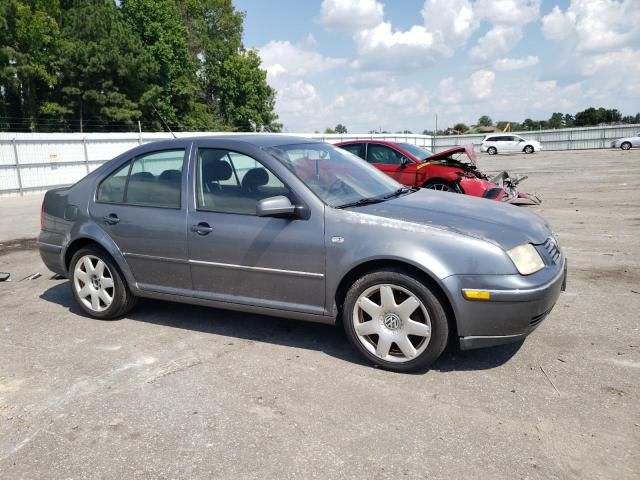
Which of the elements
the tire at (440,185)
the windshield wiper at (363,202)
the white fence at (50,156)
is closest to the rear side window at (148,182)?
the windshield wiper at (363,202)

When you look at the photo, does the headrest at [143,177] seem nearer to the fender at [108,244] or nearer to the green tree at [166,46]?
the fender at [108,244]

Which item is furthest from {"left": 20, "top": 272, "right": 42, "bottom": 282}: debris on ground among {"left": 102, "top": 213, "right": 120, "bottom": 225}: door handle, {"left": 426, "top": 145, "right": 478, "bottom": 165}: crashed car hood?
{"left": 426, "top": 145, "right": 478, "bottom": 165}: crashed car hood

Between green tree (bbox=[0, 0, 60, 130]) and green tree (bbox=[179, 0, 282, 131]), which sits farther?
green tree (bbox=[179, 0, 282, 131])

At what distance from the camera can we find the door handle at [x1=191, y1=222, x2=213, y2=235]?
4.23 meters

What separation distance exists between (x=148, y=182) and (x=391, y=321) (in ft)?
7.88

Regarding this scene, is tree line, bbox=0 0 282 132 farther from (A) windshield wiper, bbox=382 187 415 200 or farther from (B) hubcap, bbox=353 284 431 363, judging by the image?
(B) hubcap, bbox=353 284 431 363

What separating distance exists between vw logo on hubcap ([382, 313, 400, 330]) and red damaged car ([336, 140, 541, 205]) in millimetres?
6885

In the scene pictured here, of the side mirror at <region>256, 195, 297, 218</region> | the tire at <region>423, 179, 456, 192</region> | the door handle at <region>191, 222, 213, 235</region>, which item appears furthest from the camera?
the tire at <region>423, 179, 456, 192</region>

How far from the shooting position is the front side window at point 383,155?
1137 centimetres

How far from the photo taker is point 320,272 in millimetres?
3844

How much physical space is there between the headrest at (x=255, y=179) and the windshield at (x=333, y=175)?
0.54 ft

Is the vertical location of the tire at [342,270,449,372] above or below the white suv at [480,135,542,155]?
below

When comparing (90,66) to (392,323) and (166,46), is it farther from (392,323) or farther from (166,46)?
(392,323)

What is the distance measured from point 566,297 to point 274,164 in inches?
121
